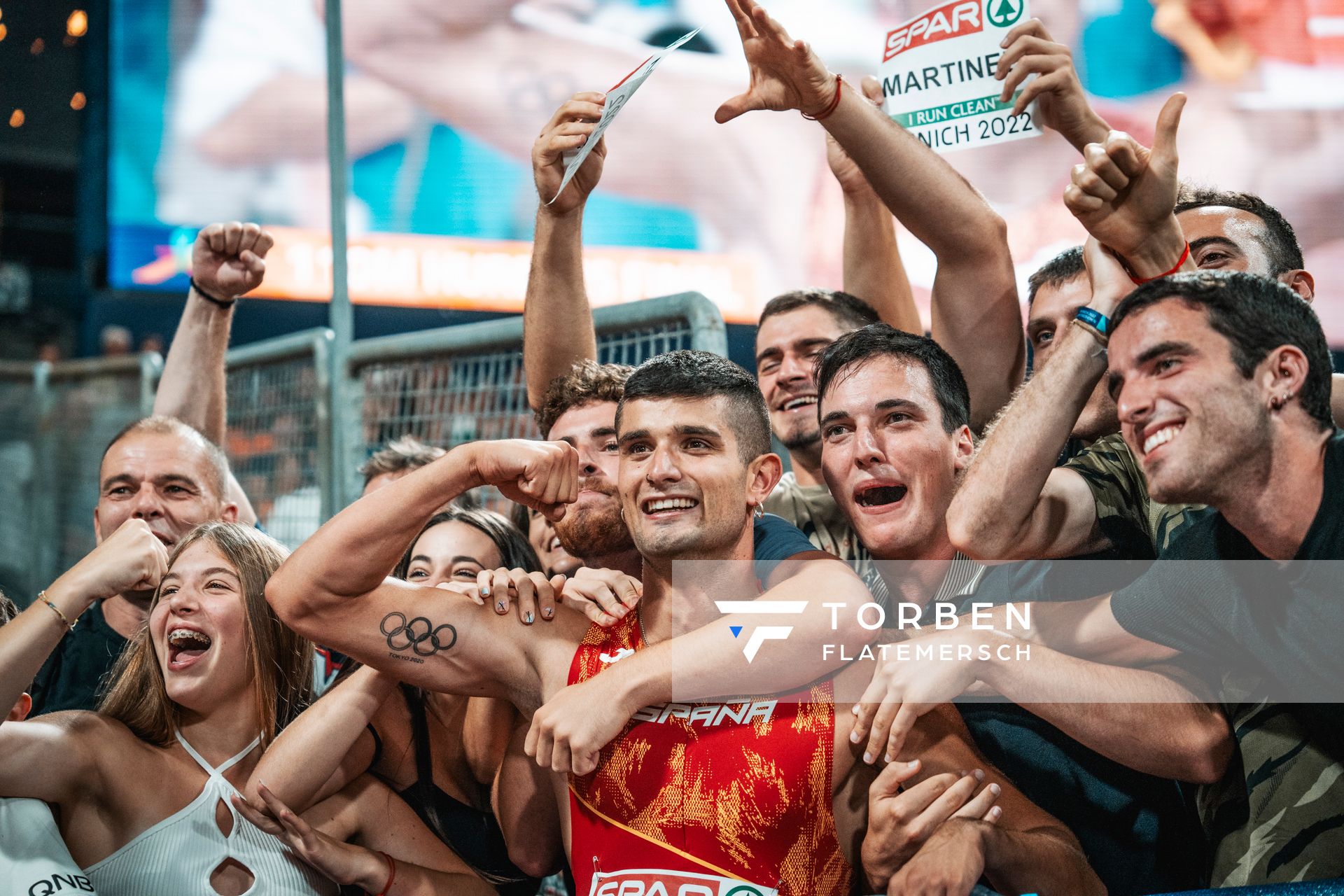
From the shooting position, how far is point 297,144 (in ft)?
22.5

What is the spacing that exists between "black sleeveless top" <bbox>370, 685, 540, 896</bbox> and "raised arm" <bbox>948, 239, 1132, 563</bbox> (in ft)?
3.24

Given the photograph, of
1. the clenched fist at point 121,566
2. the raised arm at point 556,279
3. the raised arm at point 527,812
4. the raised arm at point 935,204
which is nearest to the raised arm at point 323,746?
the raised arm at point 527,812

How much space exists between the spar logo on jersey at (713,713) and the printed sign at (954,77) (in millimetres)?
1045

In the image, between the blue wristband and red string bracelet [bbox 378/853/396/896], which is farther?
red string bracelet [bbox 378/853/396/896]

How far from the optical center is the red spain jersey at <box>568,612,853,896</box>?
1.77 m

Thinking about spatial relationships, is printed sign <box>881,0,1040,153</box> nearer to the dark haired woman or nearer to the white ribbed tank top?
the dark haired woman

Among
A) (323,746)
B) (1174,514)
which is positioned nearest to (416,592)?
(323,746)

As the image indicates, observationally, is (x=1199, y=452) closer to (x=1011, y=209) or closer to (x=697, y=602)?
(x=697, y=602)

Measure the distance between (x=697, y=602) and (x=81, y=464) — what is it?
403 centimetres

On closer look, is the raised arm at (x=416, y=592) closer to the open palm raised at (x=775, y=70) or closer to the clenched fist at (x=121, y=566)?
the clenched fist at (x=121, y=566)

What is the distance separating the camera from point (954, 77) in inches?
83.6

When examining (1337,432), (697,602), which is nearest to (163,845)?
(697,602)

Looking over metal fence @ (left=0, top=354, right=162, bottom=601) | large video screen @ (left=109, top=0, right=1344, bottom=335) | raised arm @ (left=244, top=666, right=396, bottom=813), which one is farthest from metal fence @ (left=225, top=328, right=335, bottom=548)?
large video screen @ (left=109, top=0, right=1344, bottom=335)

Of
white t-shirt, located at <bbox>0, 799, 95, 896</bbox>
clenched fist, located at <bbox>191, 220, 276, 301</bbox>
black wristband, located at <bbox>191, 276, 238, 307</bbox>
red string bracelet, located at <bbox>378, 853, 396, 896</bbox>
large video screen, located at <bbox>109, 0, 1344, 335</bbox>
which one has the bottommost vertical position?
red string bracelet, located at <bbox>378, 853, 396, 896</bbox>
